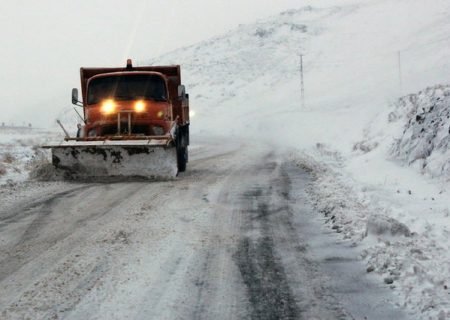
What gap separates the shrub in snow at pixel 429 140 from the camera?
871 cm

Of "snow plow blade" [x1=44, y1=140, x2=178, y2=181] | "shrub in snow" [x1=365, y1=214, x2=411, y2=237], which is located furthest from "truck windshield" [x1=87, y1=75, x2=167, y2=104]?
"shrub in snow" [x1=365, y1=214, x2=411, y2=237]

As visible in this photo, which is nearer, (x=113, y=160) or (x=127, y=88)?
(x=113, y=160)

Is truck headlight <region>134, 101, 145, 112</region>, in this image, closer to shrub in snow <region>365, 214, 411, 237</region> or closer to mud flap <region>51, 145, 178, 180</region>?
mud flap <region>51, 145, 178, 180</region>

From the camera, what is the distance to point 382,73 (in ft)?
194

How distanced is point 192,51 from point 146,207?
87.2 metres

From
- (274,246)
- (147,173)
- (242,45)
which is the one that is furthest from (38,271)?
(242,45)

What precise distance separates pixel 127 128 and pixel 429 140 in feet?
20.8

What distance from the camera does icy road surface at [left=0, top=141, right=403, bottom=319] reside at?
3.62 meters

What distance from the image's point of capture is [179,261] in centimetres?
472

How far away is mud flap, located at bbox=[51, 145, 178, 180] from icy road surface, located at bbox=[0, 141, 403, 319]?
2293 millimetres

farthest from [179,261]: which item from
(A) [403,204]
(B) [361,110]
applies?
(B) [361,110]

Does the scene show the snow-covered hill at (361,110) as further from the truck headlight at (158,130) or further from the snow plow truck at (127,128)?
the truck headlight at (158,130)

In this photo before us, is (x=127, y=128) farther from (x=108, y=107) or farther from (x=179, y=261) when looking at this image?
(x=179, y=261)

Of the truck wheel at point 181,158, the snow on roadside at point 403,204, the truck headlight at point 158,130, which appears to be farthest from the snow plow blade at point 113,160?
the snow on roadside at point 403,204
